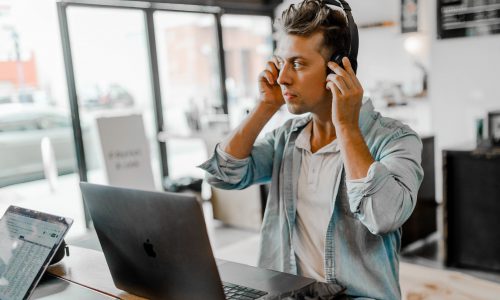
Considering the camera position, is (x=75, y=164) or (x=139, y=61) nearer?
(x=75, y=164)

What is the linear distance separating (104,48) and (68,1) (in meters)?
0.64

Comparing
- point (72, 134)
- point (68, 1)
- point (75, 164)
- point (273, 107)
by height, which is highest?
point (68, 1)

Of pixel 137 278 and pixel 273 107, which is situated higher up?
pixel 273 107

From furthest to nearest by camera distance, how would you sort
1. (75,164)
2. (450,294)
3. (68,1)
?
1. (75,164)
2. (68,1)
3. (450,294)

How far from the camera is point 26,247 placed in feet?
4.24

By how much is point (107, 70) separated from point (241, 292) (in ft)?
14.0

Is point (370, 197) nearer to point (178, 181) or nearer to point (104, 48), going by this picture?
point (178, 181)

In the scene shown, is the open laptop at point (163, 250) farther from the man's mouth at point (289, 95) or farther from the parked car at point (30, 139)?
the parked car at point (30, 139)

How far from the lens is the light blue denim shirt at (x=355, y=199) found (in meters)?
1.18

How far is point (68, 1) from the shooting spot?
449 centimetres

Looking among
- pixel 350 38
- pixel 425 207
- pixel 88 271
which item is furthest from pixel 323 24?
pixel 425 207

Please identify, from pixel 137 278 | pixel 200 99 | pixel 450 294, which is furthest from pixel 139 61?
pixel 137 278

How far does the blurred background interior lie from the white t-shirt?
7.19 feet

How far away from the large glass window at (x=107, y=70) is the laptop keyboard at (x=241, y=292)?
11.6 ft
